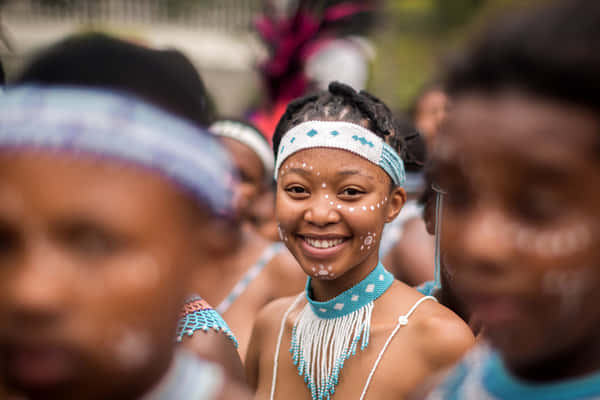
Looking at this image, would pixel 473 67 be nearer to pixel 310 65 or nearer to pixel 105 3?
pixel 310 65

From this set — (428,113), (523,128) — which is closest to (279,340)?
(523,128)

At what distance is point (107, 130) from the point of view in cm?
129

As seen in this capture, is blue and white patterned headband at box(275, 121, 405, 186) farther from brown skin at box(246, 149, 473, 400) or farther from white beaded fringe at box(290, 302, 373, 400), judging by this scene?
white beaded fringe at box(290, 302, 373, 400)

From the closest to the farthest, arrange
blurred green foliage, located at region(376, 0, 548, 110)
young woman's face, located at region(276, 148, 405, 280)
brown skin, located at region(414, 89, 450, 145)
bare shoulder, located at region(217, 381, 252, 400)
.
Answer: bare shoulder, located at region(217, 381, 252, 400)
young woman's face, located at region(276, 148, 405, 280)
brown skin, located at region(414, 89, 450, 145)
blurred green foliage, located at region(376, 0, 548, 110)

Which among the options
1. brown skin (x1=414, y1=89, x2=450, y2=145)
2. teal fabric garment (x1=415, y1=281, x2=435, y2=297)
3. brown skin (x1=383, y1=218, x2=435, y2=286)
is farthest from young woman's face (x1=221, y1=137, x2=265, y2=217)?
brown skin (x1=414, y1=89, x2=450, y2=145)

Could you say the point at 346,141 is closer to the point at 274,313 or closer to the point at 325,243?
the point at 325,243

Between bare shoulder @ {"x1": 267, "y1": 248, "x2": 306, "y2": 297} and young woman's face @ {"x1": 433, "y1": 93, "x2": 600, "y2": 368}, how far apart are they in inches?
114

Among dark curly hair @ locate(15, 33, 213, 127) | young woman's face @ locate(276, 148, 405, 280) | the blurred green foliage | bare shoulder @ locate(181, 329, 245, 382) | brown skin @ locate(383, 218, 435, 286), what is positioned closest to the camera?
dark curly hair @ locate(15, 33, 213, 127)

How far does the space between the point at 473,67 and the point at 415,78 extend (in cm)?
1868

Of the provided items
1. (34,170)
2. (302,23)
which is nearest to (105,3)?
(302,23)

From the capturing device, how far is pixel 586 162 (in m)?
1.20

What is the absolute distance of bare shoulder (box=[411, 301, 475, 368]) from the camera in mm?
2447

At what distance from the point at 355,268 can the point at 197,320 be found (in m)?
0.80

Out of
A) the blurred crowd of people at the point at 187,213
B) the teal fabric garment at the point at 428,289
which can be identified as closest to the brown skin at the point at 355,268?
the teal fabric garment at the point at 428,289
